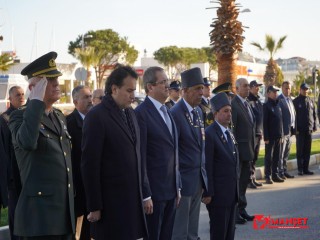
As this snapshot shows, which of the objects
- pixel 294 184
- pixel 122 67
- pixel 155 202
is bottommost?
pixel 294 184

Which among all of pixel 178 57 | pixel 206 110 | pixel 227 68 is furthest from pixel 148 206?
pixel 178 57

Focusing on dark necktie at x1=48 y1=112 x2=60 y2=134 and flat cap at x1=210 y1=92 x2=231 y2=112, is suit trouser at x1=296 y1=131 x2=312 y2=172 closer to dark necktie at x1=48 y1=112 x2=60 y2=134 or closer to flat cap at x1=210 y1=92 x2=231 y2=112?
flat cap at x1=210 y1=92 x2=231 y2=112

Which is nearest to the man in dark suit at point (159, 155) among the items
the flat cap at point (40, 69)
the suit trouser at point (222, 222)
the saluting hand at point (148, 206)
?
the saluting hand at point (148, 206)

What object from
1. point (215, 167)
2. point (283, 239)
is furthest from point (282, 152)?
point (215, 167)

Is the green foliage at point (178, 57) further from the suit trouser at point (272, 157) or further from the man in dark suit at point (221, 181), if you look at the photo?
the man in dark suit at point (221, 181)

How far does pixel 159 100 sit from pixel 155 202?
3.49 ft

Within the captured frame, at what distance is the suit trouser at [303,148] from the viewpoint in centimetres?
1298

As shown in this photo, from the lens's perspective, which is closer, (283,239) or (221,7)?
(283,239)

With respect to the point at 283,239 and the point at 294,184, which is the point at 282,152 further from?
the point at 283,239

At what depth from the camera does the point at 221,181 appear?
19.6ft

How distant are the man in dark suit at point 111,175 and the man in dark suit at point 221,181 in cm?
155

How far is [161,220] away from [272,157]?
684 cm

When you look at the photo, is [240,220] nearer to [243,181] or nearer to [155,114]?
[243,181]

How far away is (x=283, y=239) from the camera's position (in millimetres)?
7258
